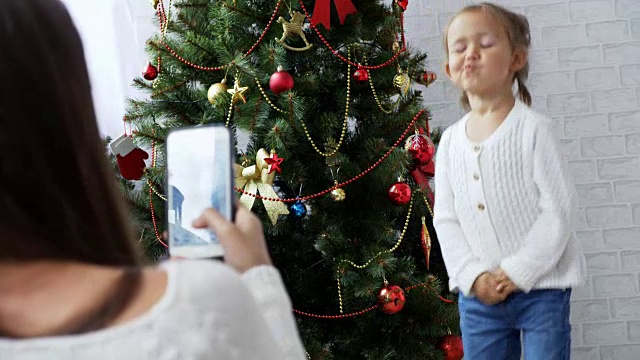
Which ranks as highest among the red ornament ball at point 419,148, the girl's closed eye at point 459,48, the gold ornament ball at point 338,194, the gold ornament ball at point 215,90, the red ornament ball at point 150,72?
the girl's closed eye at point 459,48

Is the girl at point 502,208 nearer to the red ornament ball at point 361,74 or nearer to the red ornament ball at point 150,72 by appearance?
the red ornament ball at point 361,74

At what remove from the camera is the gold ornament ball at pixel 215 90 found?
2402 millimetres

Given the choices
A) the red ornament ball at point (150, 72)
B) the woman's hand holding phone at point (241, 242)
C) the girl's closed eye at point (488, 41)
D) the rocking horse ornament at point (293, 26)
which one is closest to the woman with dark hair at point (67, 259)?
the woman's hand holding phone at point (241, 242)

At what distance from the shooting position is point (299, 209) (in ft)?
7.88

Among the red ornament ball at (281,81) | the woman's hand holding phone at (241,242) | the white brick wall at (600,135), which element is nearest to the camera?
the woman's hand holding phone at (241,242)

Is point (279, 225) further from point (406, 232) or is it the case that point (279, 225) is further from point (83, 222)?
point (83, 222)

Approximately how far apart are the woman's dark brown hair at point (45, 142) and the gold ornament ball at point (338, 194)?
172 centimetres

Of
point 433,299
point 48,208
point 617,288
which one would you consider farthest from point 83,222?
point 617,288

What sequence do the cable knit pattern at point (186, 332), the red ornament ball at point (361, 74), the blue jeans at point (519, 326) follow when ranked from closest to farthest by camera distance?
the cable knit pattern at point (186, 332)
the blue jeans at point (519, 326)
the red ornament ball at point (361, 74)

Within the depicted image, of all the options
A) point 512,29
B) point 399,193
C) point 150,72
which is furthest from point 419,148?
point 150,72

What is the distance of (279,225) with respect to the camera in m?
2.44

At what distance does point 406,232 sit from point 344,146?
0.30 m

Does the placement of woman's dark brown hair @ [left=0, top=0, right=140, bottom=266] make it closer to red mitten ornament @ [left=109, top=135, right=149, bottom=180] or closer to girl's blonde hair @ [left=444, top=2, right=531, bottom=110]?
girl's blonde hair @ [left=444, top=2, right=531, bottom=110]

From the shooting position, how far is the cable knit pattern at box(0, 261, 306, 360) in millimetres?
608
